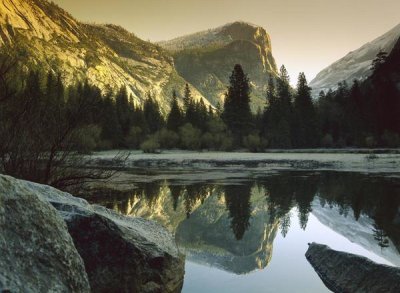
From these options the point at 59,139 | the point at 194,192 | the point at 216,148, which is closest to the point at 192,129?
the point at 216,148

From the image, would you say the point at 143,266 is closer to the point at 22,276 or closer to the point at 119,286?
the point at 119,286

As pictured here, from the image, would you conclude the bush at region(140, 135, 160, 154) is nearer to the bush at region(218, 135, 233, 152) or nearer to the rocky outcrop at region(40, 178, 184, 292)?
the bush at region(218, 135, 233, 152)

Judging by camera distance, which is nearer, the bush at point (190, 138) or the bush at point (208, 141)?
the bush at point (190, 138)

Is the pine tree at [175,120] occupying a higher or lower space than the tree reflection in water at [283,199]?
higher

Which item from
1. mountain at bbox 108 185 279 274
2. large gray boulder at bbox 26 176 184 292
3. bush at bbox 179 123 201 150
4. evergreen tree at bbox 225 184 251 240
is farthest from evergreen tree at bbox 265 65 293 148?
large gray boulder at bbox 26 176 184 292

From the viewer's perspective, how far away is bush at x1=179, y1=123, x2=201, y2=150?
6994 centimetres

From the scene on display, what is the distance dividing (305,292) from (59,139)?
6.63m

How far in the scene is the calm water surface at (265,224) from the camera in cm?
764

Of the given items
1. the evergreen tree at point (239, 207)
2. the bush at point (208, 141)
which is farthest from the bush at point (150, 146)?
the evergreen tree at point (239, 207)

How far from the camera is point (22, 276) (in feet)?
9.64

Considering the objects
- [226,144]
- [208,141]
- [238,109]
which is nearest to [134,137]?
[208,141]

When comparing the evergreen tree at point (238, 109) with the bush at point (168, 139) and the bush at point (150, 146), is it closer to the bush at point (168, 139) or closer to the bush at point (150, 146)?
the bush at point (168, 139)

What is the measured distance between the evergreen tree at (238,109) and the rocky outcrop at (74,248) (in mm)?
64983

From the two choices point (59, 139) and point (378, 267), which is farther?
point (59, 139)
